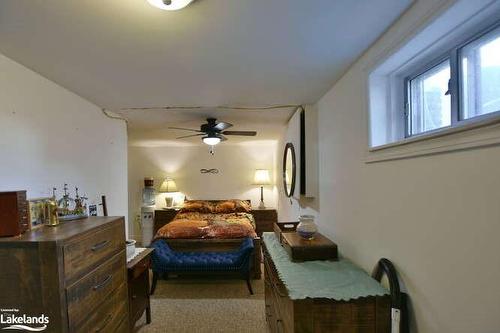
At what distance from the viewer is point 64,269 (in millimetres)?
1197

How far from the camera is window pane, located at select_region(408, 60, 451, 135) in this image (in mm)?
1105

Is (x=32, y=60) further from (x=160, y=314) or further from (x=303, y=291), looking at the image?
(x=160, y=314)

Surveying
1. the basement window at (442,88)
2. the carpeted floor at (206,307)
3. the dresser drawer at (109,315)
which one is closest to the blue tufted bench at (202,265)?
the carpeted floor at (206,307)

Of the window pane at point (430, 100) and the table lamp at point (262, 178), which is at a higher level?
the window pane at point (430, 100)

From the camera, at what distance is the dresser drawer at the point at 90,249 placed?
4.08ft

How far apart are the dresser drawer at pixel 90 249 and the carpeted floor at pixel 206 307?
4.03 ft

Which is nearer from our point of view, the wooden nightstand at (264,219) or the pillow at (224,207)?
the pillow at (224,207)

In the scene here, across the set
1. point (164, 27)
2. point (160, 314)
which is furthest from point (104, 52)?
point (160, 314)

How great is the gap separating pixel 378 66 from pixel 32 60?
1.98 metres

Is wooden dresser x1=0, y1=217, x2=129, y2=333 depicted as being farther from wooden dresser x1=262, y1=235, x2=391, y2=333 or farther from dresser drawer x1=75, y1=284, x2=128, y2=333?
wooden dresser x1=262, y1=235, x2=391, y2=333

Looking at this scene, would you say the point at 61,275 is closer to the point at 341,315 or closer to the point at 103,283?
the point at 103,283

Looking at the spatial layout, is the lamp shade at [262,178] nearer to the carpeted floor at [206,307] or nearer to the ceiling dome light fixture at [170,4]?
the carpeted floor at [206,307]

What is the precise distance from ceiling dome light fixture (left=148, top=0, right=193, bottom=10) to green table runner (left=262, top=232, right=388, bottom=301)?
138 centimetres

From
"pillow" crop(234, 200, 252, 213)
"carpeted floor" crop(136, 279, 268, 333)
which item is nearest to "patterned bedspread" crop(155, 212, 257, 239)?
"carpeted floor" crop(136, 279, 268, 333)
